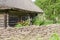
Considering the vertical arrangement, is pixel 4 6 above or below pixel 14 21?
above

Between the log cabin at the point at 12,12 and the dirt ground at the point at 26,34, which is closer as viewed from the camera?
the dirt ground at the point at 26,34

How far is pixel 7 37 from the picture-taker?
9469mm

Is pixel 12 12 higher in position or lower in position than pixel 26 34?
higher

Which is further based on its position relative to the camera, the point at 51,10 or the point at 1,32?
the point at 51,10

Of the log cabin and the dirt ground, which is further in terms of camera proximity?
the log cabin

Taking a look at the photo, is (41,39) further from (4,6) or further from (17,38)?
(4,6)

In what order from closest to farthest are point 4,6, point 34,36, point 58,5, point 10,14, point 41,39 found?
point 41,39 → point 34,36 → point 4,6 → point 10,14 → point 58,5

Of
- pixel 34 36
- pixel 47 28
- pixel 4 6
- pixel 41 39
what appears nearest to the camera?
pixel 41 39

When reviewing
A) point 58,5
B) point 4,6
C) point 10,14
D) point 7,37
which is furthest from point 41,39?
point 58,5

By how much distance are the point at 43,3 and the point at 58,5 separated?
2.20 metres

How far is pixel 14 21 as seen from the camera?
23.6 m

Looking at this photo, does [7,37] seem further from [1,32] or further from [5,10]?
[5,10]

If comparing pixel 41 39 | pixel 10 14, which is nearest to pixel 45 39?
pixel 41 39

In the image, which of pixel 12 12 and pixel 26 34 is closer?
pixel 26 34
